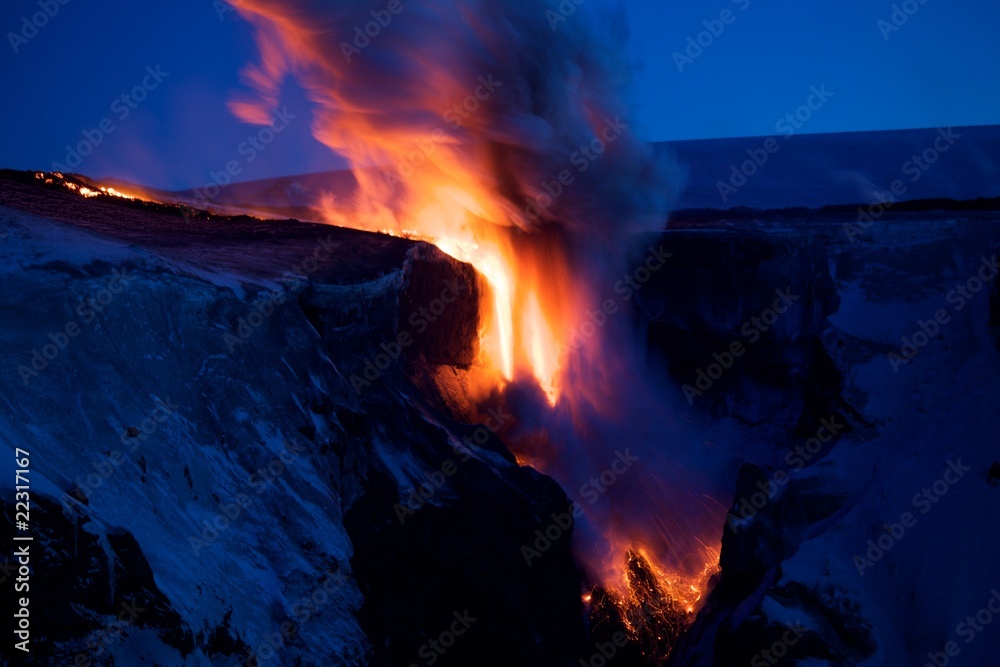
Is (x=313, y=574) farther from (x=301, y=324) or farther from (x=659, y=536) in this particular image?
(x=659, y=536)

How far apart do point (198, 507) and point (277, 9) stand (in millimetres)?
8545

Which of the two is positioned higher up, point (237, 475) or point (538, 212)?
point (538, 212)

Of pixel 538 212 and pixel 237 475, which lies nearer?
pixel 237 475

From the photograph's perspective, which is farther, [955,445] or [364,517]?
[955,445]

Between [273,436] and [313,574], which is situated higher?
[273,436]

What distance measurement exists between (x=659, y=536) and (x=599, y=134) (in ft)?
23.3

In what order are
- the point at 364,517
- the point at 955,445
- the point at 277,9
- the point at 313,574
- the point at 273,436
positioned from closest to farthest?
1. the point at 313,574
2. the point at 273,436
3. the point at 364,517
4. the point at 955,445
5. the point at 277,9

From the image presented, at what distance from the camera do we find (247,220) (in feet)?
38.0

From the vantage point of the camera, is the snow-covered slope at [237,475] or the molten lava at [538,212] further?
the molten lava at [538,212]

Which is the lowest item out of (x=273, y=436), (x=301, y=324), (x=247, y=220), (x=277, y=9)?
(x=273, y=436)

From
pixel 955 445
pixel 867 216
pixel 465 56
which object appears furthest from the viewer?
pixel 867 216

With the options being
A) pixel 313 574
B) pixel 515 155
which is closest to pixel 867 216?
pixel 515 155

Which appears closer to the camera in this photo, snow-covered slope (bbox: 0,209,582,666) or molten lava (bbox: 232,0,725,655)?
snow-covered slope (bbox: 0,209,582,666)

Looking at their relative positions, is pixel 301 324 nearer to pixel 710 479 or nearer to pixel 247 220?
pixel 247 220
